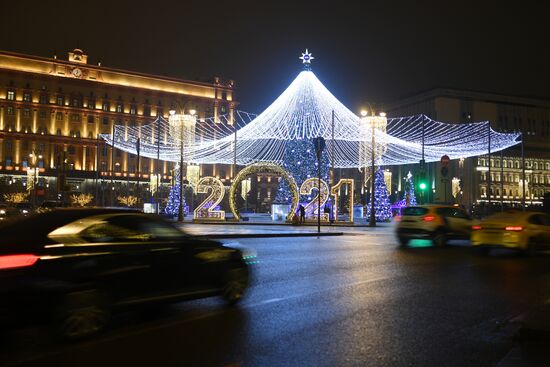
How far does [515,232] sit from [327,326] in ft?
37.4

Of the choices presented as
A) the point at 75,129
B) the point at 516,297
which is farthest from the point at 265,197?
the point at 516,297

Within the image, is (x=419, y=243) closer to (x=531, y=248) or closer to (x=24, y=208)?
(x=531, y=248)

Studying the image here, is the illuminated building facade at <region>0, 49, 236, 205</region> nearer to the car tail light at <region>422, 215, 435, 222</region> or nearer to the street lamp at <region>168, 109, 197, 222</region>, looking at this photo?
the street lamp at <region>168, 109, 197, 222</region>

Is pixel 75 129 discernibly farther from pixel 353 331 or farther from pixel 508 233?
pixel 353 331

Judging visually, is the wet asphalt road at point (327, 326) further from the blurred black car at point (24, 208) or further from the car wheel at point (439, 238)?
the blurred black car at point (24, 208)

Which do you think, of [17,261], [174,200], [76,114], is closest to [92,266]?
[17,261]

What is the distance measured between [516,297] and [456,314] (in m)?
2.17

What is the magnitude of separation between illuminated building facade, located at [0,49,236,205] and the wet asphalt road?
90.4 m

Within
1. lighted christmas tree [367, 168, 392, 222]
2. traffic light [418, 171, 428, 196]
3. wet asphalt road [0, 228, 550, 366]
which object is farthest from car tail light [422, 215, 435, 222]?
lighted christmas tree [367, 168, 392, 222]

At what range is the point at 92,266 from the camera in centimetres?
700

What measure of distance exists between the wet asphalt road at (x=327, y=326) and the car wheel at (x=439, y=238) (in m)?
7.62

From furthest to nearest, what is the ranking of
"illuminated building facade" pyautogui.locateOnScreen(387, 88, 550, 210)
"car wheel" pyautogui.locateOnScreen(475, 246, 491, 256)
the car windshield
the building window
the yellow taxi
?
the building window < "illuminated building facade" pyautogui.locateOnScreen(387, 88, 550, 210) < the car windshield < "car wheel" pyautogui.locateOnScreen(475, 246, 491, 256) < the yellow taxi

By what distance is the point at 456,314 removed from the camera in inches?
341

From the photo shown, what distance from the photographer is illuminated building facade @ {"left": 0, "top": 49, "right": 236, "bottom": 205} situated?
103 meters
